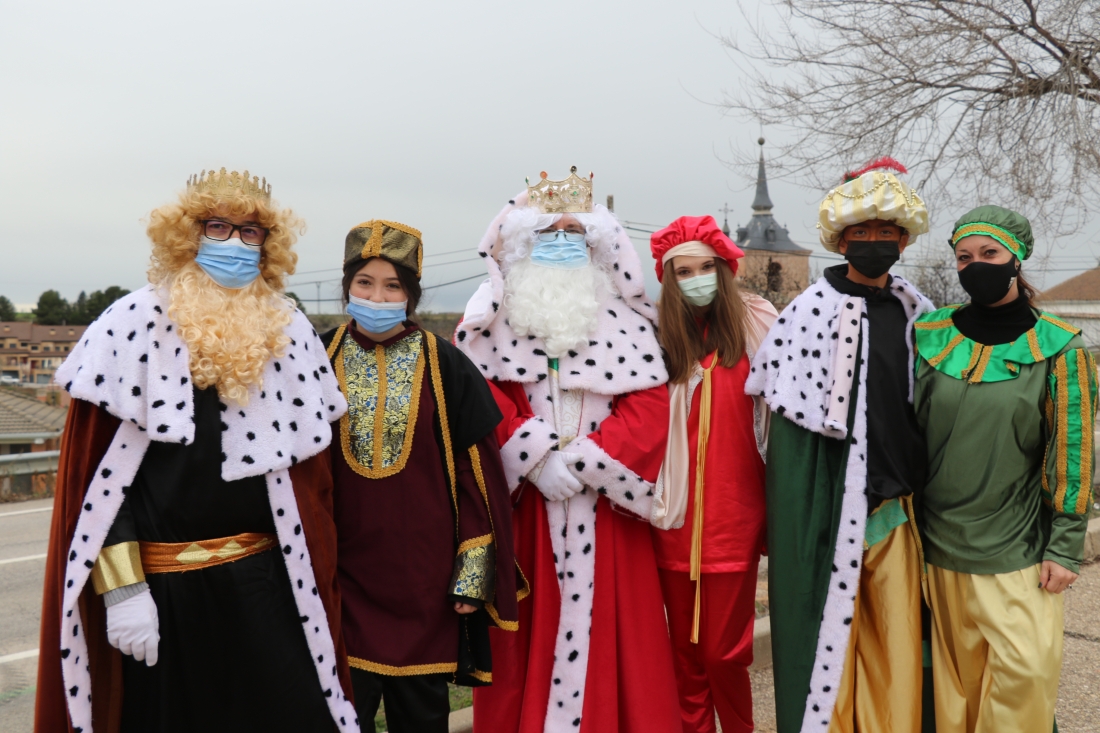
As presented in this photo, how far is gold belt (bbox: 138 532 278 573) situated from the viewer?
2.54 metres

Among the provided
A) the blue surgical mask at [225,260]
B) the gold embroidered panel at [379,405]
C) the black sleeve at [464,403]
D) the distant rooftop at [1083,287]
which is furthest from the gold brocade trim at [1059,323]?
the distant rooftop at [1083,287]

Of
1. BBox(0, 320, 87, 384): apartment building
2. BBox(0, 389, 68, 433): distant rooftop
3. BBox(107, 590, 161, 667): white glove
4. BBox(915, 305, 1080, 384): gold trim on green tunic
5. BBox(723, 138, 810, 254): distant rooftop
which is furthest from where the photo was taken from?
BBox(723, 138, 810, 254): distant rooftop

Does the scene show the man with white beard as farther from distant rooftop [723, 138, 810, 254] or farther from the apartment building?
distant rooftop [723, 138, 810, 254]

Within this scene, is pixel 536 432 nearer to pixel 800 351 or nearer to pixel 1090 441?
pixel 800 351

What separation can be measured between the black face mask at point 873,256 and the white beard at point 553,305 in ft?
3.40

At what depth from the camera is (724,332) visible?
12.1 feet

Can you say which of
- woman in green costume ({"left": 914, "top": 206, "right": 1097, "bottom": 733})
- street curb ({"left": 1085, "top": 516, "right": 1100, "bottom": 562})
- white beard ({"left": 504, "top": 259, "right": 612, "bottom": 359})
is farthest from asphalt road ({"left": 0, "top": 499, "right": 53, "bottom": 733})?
street curb ({"left": 1085, "top": 516, "right": 1100, "bottom": 562})

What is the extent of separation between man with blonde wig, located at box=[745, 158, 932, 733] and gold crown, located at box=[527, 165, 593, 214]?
0.97 metres

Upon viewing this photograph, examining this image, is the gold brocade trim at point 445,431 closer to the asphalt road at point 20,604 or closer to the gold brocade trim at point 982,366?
the gold brocade trim at point 982,366

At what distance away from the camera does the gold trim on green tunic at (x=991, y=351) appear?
119 inches

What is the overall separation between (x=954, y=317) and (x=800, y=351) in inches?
22.2

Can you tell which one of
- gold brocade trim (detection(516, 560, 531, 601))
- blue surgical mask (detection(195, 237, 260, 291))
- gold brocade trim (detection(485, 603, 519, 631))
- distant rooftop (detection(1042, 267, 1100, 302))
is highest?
distant rooftop (detection(1042, 267, 1100, 302))

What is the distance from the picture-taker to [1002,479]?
3.06 meters

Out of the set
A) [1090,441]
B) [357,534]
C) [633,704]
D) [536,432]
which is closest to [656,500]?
[536,432]
